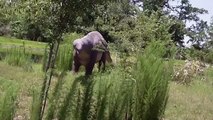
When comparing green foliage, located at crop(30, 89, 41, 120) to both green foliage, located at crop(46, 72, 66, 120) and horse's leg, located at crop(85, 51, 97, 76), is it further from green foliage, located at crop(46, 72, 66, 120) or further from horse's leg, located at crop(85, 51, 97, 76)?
horse's leg, located at crop(85, 51, 97, 76)

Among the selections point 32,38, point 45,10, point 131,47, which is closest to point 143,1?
point 32,38

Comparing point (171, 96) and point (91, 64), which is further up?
point (91, 64)

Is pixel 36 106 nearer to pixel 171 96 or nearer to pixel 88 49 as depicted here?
pixel 88 49

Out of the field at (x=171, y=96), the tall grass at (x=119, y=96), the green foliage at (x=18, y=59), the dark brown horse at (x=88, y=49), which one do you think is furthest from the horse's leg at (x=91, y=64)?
the tall grass at (x=119, y=96)

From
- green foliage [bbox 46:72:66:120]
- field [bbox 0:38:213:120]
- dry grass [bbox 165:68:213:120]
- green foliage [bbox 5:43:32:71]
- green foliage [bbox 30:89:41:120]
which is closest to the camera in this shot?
green foliage [bbox 30:89:41:120]

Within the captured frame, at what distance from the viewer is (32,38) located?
1538 inches

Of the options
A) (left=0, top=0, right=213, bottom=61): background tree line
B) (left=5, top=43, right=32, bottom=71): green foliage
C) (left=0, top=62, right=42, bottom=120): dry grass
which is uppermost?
(left=0, top=0, right=213, bottom=61): background tree line

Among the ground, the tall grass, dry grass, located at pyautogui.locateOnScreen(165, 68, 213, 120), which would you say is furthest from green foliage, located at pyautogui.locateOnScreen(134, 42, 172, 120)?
dry grass, located at pyautogui.locateOnScreen(165, 68, 213, 120)

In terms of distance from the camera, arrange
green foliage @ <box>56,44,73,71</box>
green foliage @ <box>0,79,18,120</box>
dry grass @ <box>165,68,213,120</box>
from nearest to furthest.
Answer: green foliage @ <box>0,79,18,120</box> < dry grass @ <box>165,68,213,120</box> < green foliage @ <box>56,44,73,71</box>

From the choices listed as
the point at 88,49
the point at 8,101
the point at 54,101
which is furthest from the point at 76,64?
the point at 8,101

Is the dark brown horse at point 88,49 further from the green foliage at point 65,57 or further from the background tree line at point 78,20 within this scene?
the green foliage at point 65,57

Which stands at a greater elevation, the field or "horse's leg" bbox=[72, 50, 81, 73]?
"horse's leg" bbox=[72, 50, 81, 73]

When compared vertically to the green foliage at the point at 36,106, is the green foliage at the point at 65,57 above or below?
below

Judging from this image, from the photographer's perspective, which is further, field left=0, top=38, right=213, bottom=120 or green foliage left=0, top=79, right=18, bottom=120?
field left=0, top=38, right=213, bottom=120
